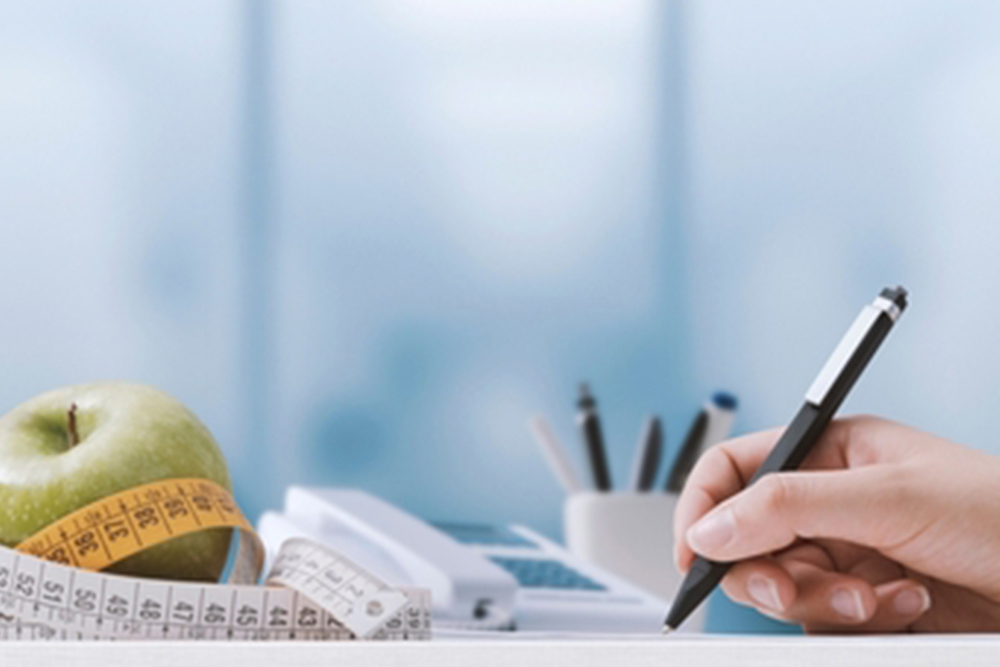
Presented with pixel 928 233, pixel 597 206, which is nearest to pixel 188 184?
pixel 597 206

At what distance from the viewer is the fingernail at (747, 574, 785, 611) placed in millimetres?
556

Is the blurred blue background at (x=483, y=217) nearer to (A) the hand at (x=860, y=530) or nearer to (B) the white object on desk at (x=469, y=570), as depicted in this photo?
(B) the white object on desk at (x=469, y=570)

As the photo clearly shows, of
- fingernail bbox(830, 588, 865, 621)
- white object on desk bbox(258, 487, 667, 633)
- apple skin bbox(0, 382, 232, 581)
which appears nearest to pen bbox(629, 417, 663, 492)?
white object on desk bbox(258, 487, 667, 633)

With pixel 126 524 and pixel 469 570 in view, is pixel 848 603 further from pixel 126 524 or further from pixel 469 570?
pixel 469 570

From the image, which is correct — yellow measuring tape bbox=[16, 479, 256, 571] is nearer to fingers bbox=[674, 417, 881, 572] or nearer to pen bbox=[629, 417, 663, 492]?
fingers bbox=[674, 417, 881, 572]

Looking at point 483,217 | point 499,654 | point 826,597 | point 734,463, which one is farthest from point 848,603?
point 483,217

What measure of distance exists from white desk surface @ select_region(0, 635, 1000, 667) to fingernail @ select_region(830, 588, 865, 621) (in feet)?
0.85

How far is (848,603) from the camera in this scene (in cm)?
54

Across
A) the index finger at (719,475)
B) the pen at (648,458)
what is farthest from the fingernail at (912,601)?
the pen at (648,458)

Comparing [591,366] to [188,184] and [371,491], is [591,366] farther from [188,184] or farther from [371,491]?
[188,184]

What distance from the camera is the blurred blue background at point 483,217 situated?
5.26ft

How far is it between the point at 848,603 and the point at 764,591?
0.04m

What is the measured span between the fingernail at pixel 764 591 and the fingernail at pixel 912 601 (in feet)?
0.18

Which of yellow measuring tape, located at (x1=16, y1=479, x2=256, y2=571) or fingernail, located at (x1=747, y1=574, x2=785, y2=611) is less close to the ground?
yellow measuring tape, located at (x1=16, y1=479, x2=256, y2=571)
